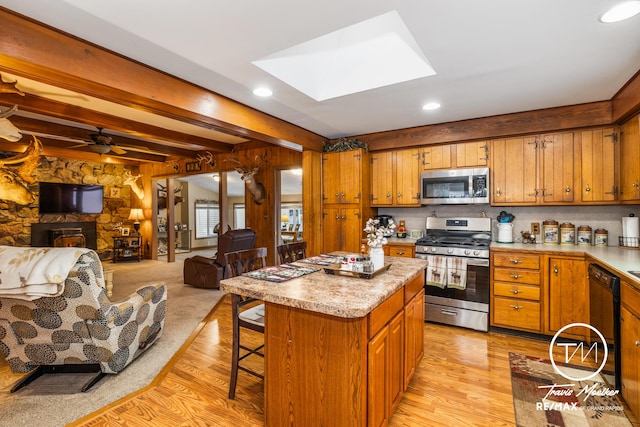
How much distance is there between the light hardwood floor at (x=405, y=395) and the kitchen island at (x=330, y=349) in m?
0.35

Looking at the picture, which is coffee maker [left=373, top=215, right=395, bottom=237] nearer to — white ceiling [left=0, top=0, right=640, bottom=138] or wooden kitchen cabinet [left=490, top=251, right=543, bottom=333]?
wooden kitchen cabinet [left=490, top=251, right=543, bottom=333]

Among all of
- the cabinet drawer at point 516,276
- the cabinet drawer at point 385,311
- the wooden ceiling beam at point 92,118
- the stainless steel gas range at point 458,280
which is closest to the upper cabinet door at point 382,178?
the stainless steel gas range at point 458,280

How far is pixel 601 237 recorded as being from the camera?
3357mm

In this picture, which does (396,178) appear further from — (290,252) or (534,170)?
(290,252)

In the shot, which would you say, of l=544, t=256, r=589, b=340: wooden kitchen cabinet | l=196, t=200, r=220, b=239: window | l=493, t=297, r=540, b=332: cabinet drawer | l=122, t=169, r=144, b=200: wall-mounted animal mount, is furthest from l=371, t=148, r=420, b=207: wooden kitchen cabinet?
l=196, t=200, r=220, b=239: window

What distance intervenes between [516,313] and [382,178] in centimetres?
234

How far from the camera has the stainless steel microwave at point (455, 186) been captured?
3.77m

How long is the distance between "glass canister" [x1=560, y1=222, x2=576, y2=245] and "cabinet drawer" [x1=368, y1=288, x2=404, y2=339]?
270cm

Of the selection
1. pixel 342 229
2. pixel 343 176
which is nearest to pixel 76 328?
pixel 342 229

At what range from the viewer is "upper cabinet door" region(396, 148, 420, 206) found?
423cm

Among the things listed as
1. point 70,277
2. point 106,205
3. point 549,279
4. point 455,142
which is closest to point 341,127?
point 455,142

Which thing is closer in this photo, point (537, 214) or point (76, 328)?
point (76, 328)

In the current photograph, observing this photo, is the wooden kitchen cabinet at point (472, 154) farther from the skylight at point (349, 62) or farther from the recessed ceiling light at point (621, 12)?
the recessed ceiling light at point (621, 12)

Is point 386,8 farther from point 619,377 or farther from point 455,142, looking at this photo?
point 619,377
